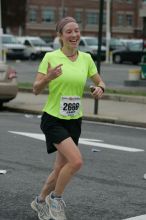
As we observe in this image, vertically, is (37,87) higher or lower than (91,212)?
higher

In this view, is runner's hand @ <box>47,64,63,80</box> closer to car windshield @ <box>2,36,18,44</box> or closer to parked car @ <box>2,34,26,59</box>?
parked car @ <box>2,34,26,59</box>

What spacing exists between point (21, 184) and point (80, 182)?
0.73m

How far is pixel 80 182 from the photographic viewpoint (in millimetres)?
7582

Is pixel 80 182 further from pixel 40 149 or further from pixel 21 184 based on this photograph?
pixel 40 149

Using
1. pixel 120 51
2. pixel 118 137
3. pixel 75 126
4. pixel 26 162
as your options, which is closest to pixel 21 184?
pixel 26 162

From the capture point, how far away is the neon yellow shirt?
551 centimetres

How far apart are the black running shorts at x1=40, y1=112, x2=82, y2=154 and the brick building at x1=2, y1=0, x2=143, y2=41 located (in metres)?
89.1

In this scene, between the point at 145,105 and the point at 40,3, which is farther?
the point at 40,3

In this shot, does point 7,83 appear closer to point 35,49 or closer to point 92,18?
point 35,49

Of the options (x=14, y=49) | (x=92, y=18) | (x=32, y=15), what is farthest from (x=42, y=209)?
(x=92, y=18)

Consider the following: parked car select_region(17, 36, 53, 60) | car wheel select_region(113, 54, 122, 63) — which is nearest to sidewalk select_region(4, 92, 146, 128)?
car wheel select_region(113, 54, 122, 63)

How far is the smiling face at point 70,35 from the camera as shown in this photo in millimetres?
5480

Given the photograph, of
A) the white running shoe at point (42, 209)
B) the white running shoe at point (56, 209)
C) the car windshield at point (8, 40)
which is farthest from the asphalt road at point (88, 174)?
the car windshield at point (8, 40)

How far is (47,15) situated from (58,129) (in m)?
92.0
